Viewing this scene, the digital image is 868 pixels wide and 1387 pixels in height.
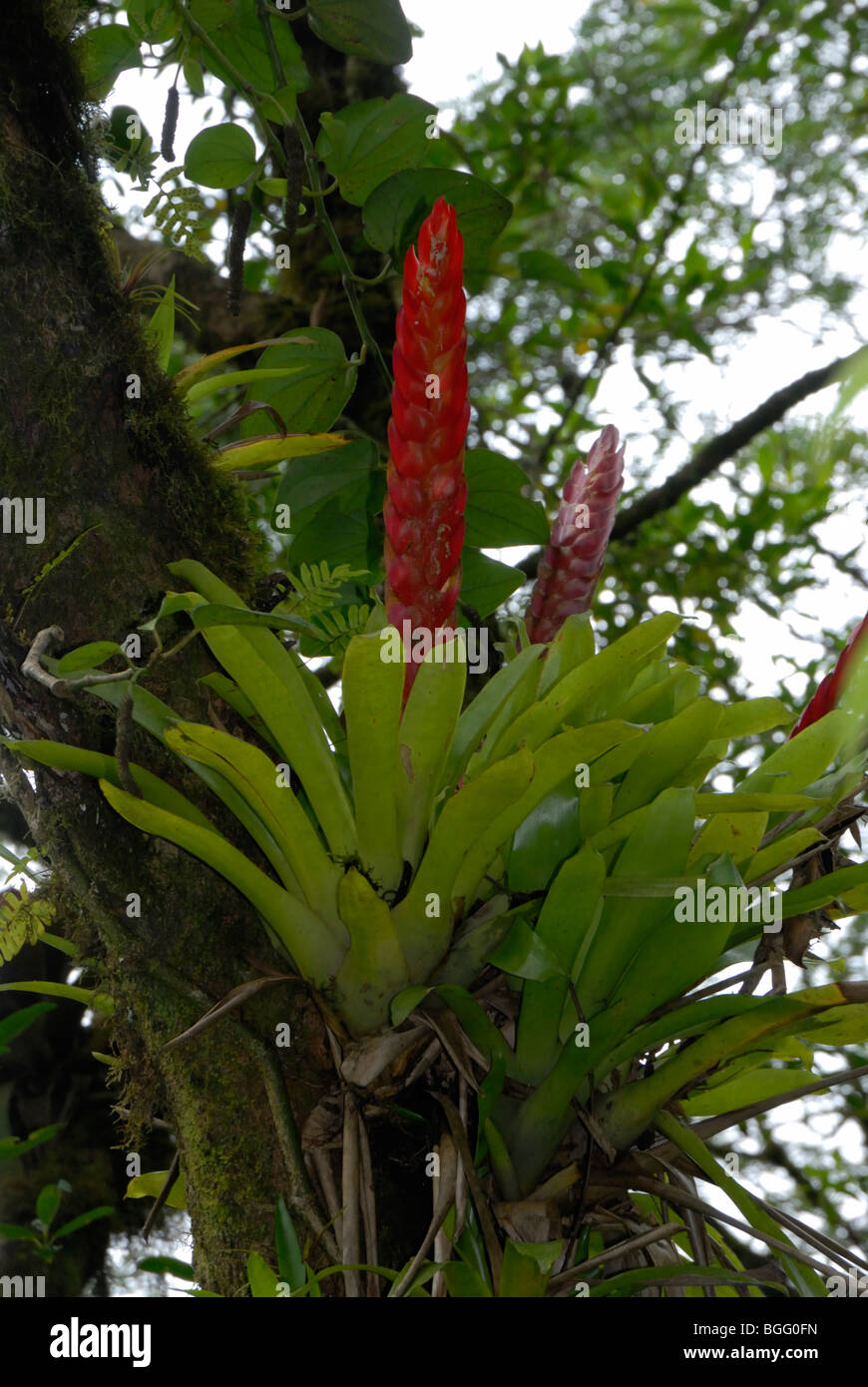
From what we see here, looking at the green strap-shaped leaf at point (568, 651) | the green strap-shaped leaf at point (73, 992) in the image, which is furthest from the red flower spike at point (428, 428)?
the green strap-shaped leaf at point (73, 992)

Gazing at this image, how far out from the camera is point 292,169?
100 cm

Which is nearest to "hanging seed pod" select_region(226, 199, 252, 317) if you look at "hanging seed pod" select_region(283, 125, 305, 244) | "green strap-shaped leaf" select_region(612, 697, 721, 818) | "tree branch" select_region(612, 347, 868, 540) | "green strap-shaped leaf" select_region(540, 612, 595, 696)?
"hanging seed pod" select_region(283, 125, 305, 244)

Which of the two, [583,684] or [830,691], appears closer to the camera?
[583,684]

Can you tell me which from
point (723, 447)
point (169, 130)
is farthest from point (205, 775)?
point (723, 447)

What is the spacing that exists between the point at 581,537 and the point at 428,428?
25 cm

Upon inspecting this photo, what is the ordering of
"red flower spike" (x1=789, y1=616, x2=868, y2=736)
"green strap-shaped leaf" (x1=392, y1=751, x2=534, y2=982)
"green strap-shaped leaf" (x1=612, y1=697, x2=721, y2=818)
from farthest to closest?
"red flower spike" (x1=789, y1=616, x2=868, y2=736) → "green strap-shaped leaf" (x1=612, y1=697, x2=721, y2=818) → "green strap-shaped leaf" (x1=392, y1=751, x2=534, y2=982)

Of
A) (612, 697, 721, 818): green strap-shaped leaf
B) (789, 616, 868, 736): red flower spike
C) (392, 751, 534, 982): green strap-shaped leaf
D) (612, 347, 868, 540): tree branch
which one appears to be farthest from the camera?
(612, 347, 868, 540): tree branch

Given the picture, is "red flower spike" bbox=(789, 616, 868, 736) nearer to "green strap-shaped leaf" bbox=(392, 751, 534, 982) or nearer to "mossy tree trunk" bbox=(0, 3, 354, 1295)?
"green strap-shaped leaf" bbox=(392, 751, 534, 982)

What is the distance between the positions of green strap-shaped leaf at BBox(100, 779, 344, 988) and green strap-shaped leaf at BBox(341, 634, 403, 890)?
0.05 m

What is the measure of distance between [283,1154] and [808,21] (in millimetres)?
2802

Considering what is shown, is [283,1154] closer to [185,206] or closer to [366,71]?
[185,206]

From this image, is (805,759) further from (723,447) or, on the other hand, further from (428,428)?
(723,447)

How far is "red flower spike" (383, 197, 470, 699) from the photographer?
0.75 meters

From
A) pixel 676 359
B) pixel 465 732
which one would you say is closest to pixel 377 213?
pixel 465 732
